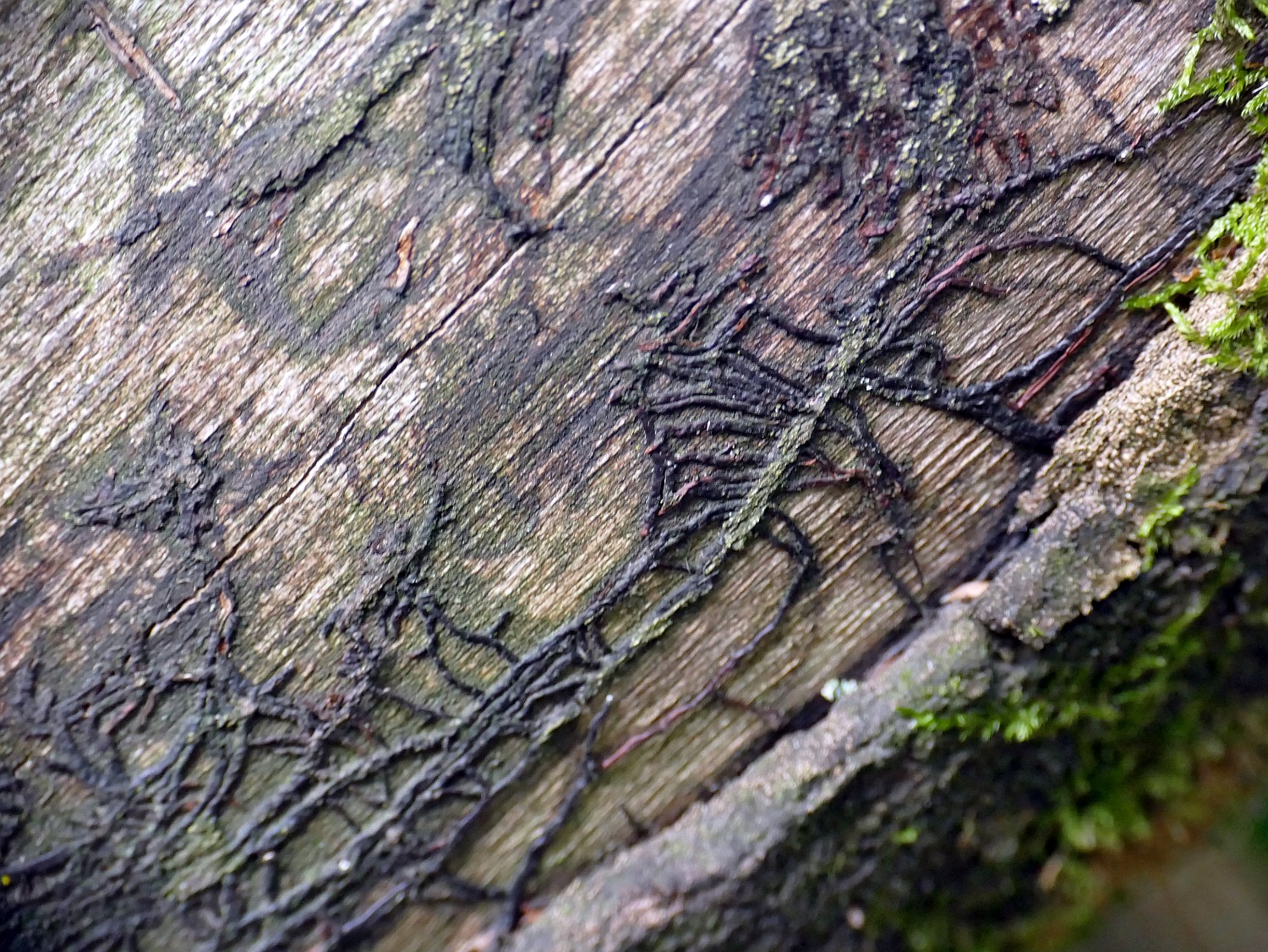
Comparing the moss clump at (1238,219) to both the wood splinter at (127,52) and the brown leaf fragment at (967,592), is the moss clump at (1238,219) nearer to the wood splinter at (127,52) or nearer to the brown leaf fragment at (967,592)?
the brown leaf fragment at (967,592)

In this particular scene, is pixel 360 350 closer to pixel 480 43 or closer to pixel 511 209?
pixel 511 209

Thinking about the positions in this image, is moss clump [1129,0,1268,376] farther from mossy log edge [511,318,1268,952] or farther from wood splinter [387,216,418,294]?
wood splinter [387,216,418,294]

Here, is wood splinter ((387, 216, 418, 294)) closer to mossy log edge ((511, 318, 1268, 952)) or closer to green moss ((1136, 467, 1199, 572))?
mossy log edge ((511, 318, 1268, 952))

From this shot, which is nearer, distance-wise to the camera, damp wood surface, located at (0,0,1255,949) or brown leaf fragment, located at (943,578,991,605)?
damp wood surface, located at (0,0,1255,949)

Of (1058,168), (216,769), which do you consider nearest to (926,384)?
(1058,168)

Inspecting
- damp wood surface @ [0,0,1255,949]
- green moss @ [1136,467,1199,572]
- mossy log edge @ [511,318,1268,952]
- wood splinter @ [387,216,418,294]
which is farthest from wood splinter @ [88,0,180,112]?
green moss @ [1136,467,1199,572]

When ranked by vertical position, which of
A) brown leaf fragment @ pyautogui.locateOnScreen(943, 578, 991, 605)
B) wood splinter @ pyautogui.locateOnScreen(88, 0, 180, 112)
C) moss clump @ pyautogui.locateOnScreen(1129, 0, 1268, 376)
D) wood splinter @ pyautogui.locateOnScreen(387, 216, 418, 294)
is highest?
wood splinter @ pyautogui.locateOnScreen(88, 0, 180, 112)

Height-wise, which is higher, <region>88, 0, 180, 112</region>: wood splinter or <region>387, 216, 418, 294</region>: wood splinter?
<region>88, 0, 180, 112</region>: wood splinter

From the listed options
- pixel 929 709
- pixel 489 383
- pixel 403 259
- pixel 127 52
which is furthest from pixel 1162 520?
pixel 127 52
